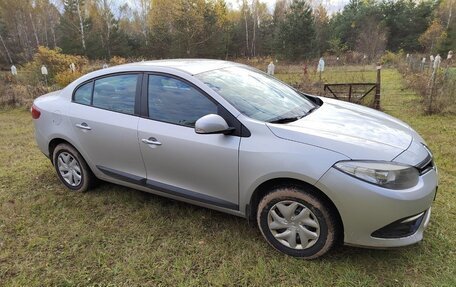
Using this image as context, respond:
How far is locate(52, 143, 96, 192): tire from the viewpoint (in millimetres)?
3832

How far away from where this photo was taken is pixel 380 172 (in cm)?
227

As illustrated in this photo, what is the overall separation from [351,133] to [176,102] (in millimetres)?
1537

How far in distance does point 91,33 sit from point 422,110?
34.0m

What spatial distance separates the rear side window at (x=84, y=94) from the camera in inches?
142

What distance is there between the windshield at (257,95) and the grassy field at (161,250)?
114 centimetres

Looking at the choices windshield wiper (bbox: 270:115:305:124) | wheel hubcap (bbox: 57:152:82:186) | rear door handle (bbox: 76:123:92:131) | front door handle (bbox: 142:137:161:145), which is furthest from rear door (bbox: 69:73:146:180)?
windshield wiper (bbox: 270:115:305:124)

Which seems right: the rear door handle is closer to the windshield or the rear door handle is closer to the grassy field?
the grassy field

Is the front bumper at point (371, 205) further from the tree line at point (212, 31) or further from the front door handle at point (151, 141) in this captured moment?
the tree line at point (212, 31)

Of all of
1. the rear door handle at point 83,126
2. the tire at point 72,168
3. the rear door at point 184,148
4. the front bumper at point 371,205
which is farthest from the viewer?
the tire at point 72,168

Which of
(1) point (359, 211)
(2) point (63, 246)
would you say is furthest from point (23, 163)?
(1) point (359, 211)

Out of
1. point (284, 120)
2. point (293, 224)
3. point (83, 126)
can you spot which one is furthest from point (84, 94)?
point (293, 224)

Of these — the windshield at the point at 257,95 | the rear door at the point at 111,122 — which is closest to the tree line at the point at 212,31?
the rear door at the point at 111,122

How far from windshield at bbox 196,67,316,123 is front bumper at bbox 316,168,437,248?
0.77m

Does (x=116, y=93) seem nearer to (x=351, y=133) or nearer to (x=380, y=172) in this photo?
(x=351, y=133)
